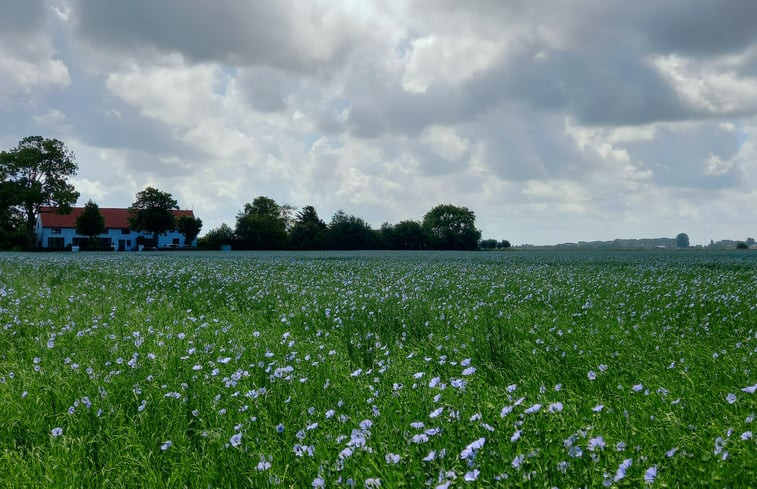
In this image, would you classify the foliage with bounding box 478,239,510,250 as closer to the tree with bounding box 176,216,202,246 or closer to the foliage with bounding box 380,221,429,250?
the foliage with bounding box 380,221,429,250

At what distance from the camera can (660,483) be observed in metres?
2.41

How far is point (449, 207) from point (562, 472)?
12337cm

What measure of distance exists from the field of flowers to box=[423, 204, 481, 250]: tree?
94.9 metres

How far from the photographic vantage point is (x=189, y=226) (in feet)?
327

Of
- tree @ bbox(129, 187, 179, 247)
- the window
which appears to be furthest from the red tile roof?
tree @ bbox(129, 187, 179, 247)

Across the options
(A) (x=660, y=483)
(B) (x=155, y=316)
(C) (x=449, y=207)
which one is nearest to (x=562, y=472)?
(A) (x=660, y=483)

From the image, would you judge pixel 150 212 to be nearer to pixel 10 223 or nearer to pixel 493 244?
pixel 10 223

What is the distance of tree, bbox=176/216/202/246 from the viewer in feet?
325

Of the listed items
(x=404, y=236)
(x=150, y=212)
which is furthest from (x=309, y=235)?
(x=150, y=212)

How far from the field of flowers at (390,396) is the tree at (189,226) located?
95000mm

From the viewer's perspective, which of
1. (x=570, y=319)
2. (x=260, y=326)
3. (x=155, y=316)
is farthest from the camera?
(x=155, y=316)

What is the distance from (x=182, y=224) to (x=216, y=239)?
8.71m

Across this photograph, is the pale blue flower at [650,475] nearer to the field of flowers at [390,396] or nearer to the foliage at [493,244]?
the field of flowers at [390,396]

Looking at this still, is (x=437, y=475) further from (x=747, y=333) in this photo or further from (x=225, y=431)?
(x=747, y=333)
